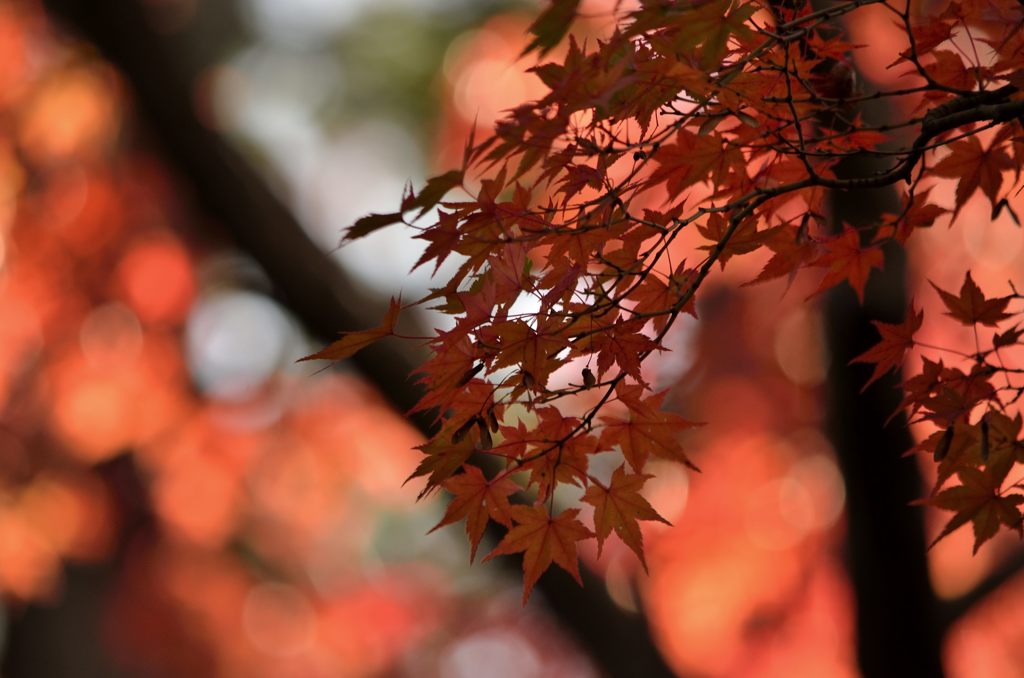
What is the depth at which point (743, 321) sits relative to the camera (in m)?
4.03

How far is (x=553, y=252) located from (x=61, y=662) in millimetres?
4242

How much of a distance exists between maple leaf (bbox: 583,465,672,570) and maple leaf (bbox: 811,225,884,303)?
285 millimetres

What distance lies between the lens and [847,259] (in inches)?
35.8

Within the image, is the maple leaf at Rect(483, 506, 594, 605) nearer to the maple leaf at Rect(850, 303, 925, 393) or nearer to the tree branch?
the maple leaf at Rect(850, 303, 925, 393)

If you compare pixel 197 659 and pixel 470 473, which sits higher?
pixel 470 473

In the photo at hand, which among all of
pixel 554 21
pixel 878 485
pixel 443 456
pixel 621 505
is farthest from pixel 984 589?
pixel 554 21

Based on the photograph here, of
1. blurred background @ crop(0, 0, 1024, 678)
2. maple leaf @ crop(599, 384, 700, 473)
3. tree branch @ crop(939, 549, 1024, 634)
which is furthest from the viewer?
blurred background @ crop(0, 0, 1024, 678)

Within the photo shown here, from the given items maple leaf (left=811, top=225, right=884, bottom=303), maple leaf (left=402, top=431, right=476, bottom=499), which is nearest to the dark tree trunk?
maple leaf (left=811, top=225, right=884, bottom=303)

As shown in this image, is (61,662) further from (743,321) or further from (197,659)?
(743,321)

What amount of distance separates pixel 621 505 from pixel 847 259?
35 centimetres

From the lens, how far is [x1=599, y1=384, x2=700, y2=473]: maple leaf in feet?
2.46

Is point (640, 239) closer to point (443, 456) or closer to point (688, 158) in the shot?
point (688, 158)

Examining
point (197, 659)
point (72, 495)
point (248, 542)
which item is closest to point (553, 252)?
point (72, 495)

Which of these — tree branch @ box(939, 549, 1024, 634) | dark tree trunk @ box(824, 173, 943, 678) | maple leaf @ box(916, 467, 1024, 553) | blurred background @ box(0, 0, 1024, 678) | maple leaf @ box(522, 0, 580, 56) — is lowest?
blurred background @ box(0, 0, 1024, 678)
